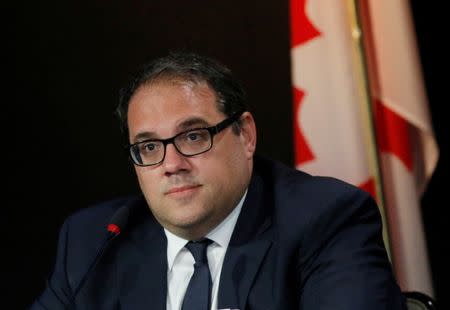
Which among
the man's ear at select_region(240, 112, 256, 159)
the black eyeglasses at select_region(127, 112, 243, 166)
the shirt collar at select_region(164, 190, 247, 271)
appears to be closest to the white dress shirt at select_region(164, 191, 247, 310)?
the shirt collar at select_region(164, 190, 247, 271)

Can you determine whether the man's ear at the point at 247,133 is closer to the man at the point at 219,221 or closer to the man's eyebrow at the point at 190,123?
the man at the point at 219,221

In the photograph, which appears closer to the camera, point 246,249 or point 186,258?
point 246,249

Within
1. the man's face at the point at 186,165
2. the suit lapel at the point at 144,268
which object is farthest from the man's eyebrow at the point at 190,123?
the suit lapel at the point at 144,268

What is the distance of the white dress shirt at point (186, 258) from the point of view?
2.05m

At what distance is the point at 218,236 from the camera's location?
6.77 feet

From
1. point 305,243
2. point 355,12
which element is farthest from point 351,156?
point 305,243

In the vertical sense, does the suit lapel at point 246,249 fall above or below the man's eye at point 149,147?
below

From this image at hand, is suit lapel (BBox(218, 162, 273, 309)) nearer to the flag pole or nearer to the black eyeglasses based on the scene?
the black eyeglasses

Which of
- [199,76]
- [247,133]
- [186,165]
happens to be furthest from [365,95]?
[186,165]

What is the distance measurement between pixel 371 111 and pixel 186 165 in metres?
1.11

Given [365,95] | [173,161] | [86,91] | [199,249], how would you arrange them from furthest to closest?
[86,91] < [365,95] < [199,249] < [173,161]

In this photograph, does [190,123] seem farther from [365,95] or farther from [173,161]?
[365,95]

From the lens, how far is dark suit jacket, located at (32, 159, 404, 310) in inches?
71.7

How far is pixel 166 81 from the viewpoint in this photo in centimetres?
201
